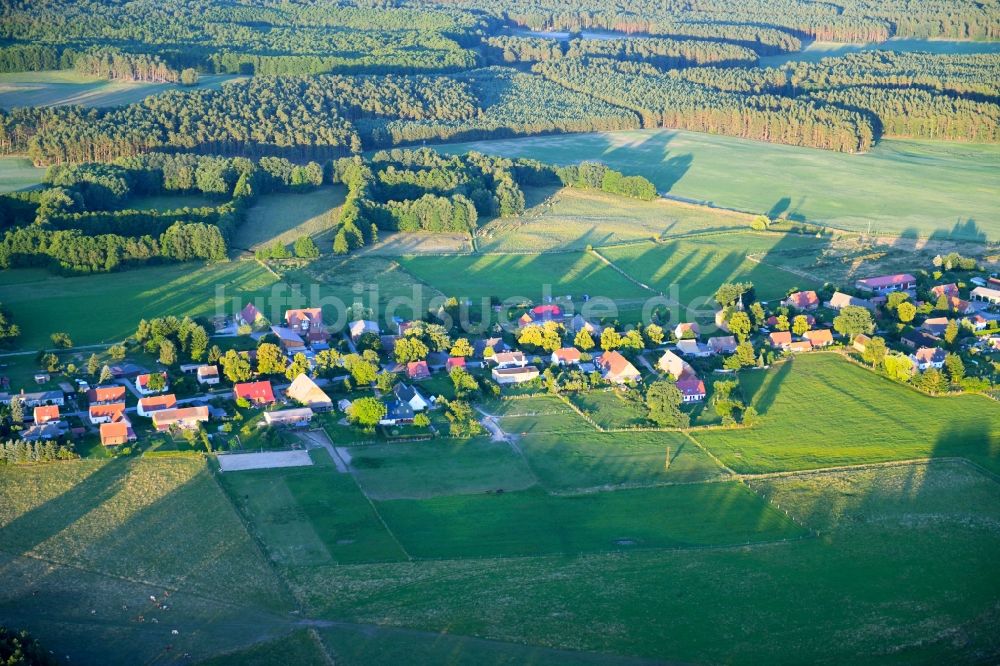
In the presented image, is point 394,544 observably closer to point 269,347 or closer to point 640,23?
point 269,347

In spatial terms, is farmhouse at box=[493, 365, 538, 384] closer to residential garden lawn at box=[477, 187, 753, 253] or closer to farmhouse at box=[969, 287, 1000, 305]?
residential garden lawn at box=[477, 187, 753, 253]

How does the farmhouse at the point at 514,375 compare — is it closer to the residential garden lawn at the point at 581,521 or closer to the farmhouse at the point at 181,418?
the residential garden lawn at the point at 581,521

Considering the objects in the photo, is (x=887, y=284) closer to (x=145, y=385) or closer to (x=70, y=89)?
(x=145, y=385)

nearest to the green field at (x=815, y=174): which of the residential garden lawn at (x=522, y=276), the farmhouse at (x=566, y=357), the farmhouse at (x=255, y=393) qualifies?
the residential garden lawn at (x=522, y=276)

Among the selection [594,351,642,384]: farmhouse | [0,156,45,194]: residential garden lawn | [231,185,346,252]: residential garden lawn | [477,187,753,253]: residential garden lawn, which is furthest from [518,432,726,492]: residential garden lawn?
[0,156,45,194]: residential garden lawn

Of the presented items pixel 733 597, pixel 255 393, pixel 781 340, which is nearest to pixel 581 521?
pixel 733 597

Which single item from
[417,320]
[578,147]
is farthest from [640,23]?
[417,320]
